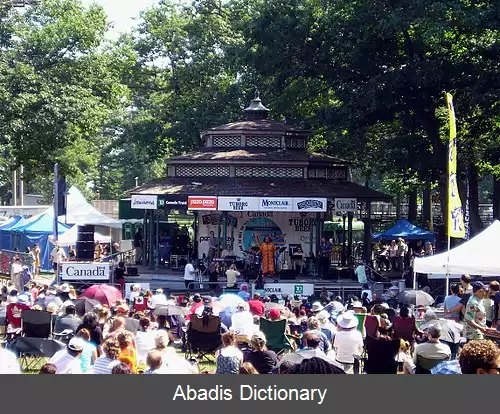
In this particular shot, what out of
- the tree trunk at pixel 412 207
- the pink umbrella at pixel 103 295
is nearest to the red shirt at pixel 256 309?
the pink umbrella at pixel 103 295

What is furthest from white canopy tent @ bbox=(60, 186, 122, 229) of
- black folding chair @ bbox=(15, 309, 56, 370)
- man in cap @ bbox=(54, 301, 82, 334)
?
man in cap @ bbox=(54, 301, 82, 334)

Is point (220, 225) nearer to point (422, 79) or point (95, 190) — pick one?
point (422, 79)

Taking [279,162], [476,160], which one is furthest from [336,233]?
[279,162]

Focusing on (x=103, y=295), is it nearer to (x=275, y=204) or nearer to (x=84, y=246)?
(x=84, y=246)

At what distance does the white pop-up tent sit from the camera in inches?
782

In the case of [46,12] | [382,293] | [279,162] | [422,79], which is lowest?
[382,293]

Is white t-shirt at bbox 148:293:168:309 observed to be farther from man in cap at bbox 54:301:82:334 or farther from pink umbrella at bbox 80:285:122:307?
man in cap at bbox 54:301:82:334

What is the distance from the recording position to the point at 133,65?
58.0m

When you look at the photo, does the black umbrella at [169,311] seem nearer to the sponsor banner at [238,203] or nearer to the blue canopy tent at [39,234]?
the sponsor banner at [238,203]

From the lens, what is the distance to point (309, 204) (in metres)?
34.3

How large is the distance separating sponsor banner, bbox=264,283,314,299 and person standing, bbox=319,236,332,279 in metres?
5.98

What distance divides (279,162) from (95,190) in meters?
66.1

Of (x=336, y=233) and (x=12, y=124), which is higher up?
(x=12, y=124)
